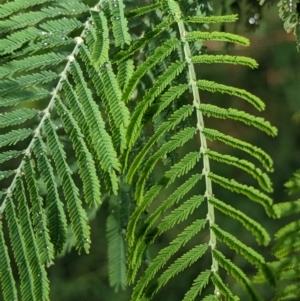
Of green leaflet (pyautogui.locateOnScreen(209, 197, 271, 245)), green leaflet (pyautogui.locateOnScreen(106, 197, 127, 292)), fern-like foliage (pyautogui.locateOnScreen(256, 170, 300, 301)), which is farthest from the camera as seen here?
green leaflet (pyautogui.locateOnScreen(106, 197, 127, 292))

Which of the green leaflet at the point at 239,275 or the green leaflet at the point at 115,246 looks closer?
the green leaflet at the point at 239,275

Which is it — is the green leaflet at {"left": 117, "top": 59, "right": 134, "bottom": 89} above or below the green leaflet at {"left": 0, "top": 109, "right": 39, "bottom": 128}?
above

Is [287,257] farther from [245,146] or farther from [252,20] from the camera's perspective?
[252,20]

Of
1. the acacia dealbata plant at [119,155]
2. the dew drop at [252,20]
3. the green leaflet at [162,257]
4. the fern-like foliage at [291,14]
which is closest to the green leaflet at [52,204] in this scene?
the acacia dealbata plant at [119,155]

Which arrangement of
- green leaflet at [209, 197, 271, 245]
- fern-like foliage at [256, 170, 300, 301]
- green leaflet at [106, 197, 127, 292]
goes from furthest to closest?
1. green leaflet at [106, 197, 127, 292]
2. fern-like foliage at [256, 170, 300, 301]
3. green leaflet at [209, 197, 271, 245]

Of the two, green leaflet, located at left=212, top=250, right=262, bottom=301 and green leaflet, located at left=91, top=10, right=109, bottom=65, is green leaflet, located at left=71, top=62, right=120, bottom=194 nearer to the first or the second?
green leaflet, located at left=91, top=10, right=109, bottom=65

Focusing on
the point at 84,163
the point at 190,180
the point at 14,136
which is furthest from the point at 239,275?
the point at 14,136

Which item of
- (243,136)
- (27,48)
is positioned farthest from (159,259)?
(243,136)

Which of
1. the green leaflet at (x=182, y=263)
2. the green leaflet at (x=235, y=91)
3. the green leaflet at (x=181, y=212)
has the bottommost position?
the green leaflet at (x=182, y=263)

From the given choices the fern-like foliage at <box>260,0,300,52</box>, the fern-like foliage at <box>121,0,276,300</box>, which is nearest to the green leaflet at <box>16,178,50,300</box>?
the fern-like foliage at <box>121,0,276,300</box>

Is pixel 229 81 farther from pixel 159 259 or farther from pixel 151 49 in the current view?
pixel 159 259

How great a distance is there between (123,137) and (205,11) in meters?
0.35

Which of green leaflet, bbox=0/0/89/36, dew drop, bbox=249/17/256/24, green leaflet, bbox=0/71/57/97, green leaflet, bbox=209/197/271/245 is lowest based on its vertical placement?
green leaflet, bbox=209/197/271/245

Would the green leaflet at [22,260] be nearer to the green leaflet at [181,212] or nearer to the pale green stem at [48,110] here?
the pale green stem at [48,110]
